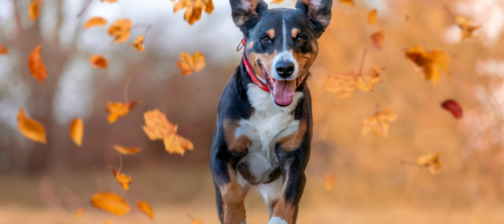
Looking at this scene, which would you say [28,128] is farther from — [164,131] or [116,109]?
[164,131]

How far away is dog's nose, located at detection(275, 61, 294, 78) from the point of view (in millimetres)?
3023

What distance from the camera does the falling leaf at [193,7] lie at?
371cm

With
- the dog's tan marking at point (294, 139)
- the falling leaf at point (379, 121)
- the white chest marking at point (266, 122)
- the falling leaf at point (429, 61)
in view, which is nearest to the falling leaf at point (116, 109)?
the white chest marking at point (266, 122)

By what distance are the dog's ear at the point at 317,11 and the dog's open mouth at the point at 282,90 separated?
1.90ft

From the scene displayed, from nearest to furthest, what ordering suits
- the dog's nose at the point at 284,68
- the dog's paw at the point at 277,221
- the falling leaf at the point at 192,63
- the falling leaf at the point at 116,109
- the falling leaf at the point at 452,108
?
the dog's nose at the point at 284,68, the dog's paw at the point at 277,221, the falling leaf at the point at 192,63, the falling leaf at the point at 116,109, the falling leaf at the point at 452,108

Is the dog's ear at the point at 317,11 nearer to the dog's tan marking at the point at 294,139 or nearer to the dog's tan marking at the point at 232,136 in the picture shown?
the dog's tan marking at the point at 294,139

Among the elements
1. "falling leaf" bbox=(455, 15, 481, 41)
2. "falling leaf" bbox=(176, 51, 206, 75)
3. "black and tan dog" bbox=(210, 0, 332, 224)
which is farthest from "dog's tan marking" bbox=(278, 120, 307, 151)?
"falling leaf" bbox=(455, 15, 481, 41)

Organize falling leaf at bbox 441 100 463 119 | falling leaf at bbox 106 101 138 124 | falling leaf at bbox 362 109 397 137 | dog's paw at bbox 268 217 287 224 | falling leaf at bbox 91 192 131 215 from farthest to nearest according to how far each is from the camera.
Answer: falling leaf at bbox 441 100 463 119, falling leaf at bbox 362 109 397 137, falling leaf at bbox 91 192 131 215, falling leaf at bbox 106 101 138 124, dog's paw at bbox 268 217 287 224

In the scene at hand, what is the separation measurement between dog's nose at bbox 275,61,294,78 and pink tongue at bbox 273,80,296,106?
14 centimetres

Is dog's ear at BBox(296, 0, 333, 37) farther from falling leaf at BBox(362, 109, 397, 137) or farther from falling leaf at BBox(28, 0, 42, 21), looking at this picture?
falling leaf at BBox(28, 0, 42, 21)

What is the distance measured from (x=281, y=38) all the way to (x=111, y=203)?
2.70 metres

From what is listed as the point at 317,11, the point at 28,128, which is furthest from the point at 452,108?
the point at 28,128

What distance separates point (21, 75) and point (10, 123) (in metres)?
1.27

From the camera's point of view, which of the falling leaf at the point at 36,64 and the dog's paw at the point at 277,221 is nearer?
the dog's paw at the point at 277,221
